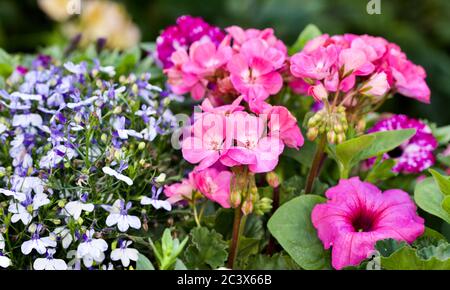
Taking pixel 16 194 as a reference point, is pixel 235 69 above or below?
above

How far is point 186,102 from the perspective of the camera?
1176 millimetres

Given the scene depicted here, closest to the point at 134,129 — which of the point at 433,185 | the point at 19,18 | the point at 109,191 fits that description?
the point at 109,191

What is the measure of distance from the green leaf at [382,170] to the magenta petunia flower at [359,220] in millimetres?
90

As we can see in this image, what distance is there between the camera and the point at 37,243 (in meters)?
0.76

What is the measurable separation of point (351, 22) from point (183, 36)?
0.98m

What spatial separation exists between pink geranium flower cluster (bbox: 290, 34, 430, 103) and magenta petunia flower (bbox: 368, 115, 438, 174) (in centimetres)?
11

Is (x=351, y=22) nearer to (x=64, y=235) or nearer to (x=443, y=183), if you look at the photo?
(x=443, y=183)

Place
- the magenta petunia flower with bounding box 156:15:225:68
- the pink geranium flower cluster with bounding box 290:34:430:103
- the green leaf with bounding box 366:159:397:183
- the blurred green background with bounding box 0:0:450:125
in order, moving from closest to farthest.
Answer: the pink geranium flower cluster with bounding box 290:34:430:103
the green leaf with bounding box 366:159:397:183
the magenta petunia flower with bounding box 156:15:225:68
the blurred green background with bounding box 0:0:450:125

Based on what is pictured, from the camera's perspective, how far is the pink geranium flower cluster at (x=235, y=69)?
0.87 m

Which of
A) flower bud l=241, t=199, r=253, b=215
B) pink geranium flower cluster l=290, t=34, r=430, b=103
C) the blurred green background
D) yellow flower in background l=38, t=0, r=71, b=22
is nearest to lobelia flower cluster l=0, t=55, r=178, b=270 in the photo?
flower bud l=241, t=199, r=253, b=215

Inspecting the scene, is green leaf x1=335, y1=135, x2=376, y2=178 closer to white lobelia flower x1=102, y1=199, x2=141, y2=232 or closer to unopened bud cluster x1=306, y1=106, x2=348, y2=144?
unopened bud cluster x1=306, y1=106, x2=348, y2=144

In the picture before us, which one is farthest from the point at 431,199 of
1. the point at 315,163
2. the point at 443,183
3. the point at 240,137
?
the point at 240,137

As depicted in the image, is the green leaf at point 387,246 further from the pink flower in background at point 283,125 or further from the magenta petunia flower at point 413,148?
the magenta petunia flower at point 413,148

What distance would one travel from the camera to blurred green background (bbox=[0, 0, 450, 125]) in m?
1.83
